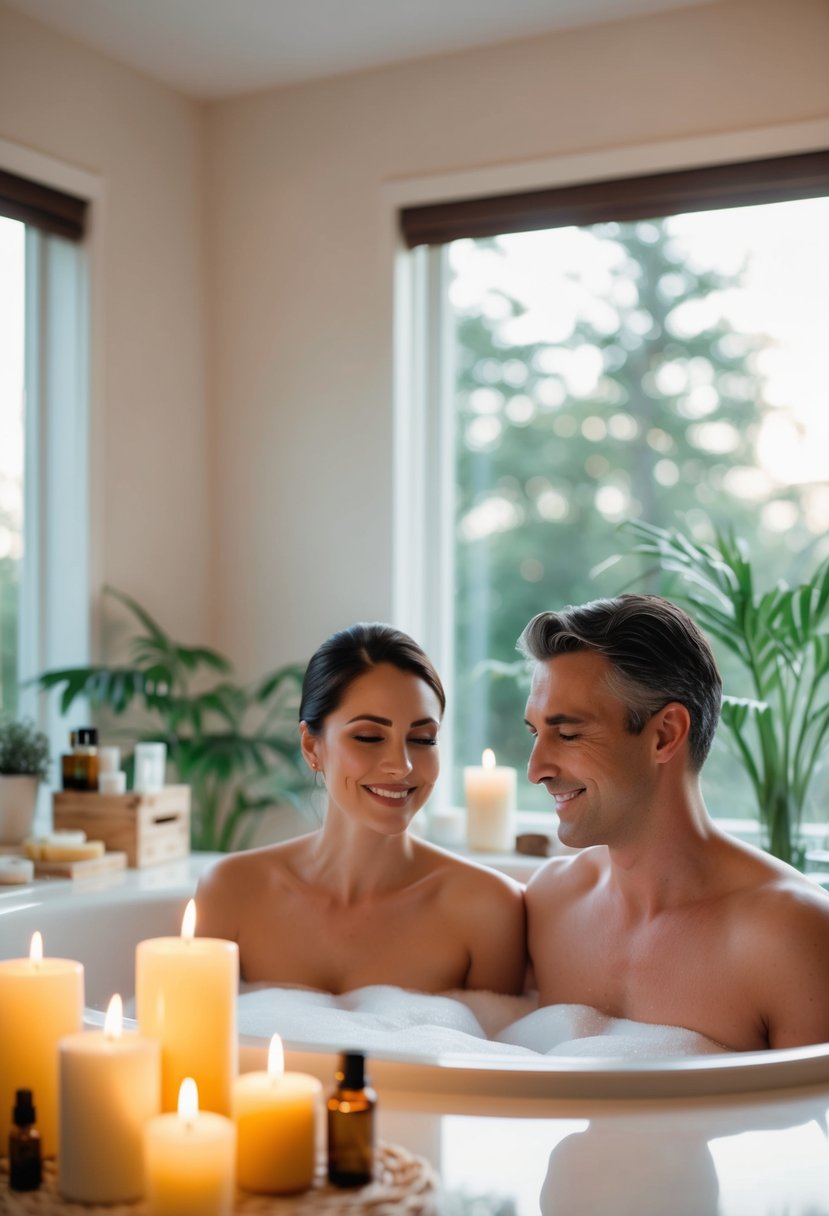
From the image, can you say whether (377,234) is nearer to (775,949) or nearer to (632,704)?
(632,704)

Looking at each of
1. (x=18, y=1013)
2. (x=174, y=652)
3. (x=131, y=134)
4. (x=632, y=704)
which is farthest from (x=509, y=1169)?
(x=131, y=134)

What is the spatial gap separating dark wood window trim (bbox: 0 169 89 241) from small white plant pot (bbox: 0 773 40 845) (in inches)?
51.6

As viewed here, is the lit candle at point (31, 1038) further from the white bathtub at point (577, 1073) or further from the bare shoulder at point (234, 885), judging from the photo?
the bare shoulder at point (234, 885)

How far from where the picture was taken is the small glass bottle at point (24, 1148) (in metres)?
1.16

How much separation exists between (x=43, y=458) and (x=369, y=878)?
166 cm

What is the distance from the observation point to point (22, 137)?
3178 millimetres

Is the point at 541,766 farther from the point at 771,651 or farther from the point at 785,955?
the point at 771,651

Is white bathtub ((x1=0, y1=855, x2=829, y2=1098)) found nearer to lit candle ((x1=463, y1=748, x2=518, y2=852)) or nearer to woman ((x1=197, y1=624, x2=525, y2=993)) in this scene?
woman ((x1=197, y1=624, x2=525, y2=993))

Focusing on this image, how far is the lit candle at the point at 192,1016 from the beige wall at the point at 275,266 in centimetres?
239

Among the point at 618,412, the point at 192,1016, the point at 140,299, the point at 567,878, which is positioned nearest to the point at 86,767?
the point at 567,878

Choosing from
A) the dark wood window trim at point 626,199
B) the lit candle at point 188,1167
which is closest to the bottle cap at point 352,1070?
the lit candle at point 188,1167

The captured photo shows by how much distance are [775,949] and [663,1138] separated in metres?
0.49

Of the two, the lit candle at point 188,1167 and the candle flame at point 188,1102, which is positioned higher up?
the candle flame at point 188,1102

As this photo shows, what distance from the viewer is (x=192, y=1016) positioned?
1.18 meters
